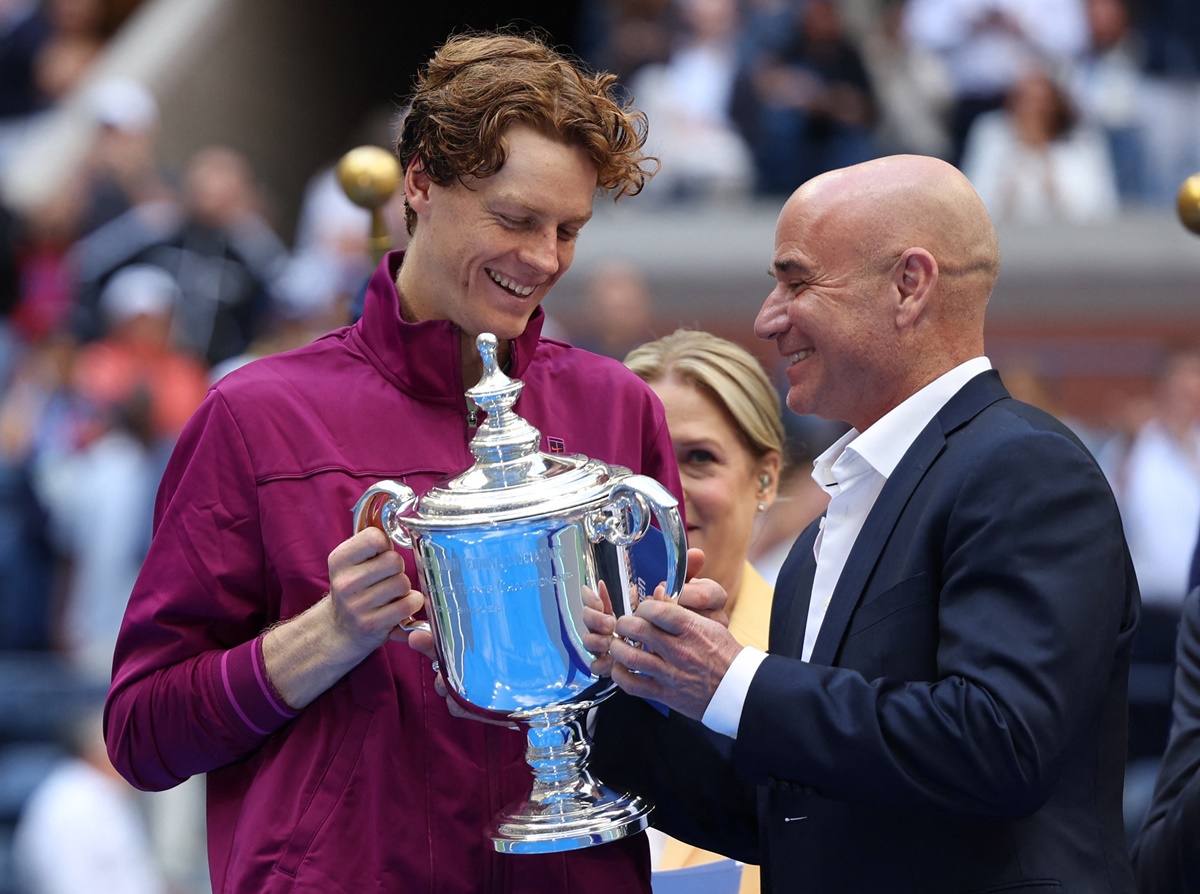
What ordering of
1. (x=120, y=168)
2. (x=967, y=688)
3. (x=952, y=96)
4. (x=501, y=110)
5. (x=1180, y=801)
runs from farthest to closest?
(x=120, y=168)
(x=952, y=96)
(x=1180, y=801)
(x=501, y=110)
(x=967, y=688)

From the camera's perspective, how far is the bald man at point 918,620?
1806 millimetres

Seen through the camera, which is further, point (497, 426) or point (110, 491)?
point (110, 491)

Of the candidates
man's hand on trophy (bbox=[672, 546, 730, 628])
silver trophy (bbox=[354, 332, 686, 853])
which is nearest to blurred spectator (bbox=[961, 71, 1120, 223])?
man's hand on trophy (bbox=[672, 546, 730, 628])

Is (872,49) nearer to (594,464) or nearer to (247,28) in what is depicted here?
(247,28)

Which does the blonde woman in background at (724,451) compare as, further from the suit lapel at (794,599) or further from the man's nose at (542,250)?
the man's nose at (542,250)

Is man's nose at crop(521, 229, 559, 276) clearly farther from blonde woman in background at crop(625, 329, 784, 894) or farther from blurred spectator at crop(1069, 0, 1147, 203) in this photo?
blurred spectator at crop(1069, 0, 1147, 203)

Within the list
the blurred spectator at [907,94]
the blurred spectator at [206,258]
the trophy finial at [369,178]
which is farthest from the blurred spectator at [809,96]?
the trophy finial at [369,178]

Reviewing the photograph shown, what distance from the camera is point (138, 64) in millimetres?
10211

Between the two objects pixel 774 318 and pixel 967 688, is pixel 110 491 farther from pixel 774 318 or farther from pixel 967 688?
pixel 967 688

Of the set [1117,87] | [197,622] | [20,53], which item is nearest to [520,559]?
[197,622]

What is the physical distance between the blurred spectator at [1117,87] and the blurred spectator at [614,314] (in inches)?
106

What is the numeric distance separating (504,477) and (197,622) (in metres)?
0.46

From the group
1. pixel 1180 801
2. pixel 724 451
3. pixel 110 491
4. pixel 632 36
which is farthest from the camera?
pixel 632 36

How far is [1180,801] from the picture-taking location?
2348mm
